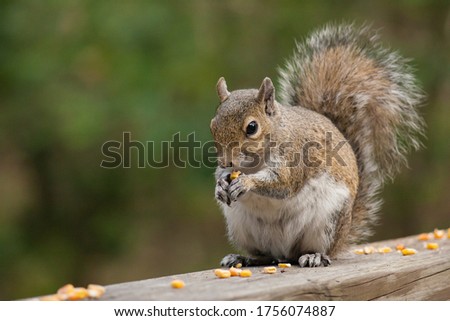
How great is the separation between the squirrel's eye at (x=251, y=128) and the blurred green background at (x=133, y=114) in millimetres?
1595

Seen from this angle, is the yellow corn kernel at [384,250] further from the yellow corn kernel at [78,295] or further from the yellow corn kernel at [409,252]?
the yellow corn kernel at [78,295]

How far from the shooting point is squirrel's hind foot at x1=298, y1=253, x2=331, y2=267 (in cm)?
241

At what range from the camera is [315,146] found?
2.59 meters

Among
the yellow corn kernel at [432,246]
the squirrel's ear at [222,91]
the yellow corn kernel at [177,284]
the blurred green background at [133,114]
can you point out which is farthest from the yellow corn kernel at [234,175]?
the blurred green background at [133,114]

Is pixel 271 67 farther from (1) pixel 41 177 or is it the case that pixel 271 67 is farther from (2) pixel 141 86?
(1) pixel 41 177

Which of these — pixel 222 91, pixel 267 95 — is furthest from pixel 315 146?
pixel 222 91

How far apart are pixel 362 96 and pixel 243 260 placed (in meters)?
0.85

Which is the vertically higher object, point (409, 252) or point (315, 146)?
point (315, 146)

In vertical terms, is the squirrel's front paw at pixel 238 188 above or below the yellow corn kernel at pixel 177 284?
above

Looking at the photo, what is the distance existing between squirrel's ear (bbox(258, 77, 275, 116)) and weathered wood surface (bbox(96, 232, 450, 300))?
22.4 inches

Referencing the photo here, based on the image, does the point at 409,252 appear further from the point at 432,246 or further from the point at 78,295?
the point at 78,295

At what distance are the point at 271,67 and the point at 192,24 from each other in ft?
2.10

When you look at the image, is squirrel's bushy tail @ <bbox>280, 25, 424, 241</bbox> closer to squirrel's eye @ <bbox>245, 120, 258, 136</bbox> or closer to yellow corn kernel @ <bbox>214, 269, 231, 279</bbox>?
squirrel's eye @ <bbox>245, 120, 258, 136</bbox>

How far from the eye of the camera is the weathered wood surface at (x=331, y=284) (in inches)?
69.3
